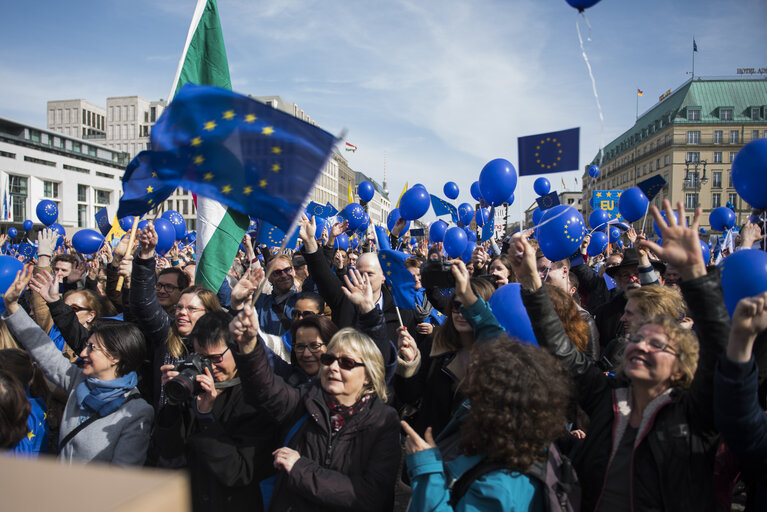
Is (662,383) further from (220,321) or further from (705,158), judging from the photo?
(705,158)

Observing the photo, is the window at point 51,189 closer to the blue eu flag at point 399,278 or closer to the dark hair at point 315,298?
the blue eu flag at point 399,278

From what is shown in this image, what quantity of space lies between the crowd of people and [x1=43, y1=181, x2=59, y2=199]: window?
7158 cm

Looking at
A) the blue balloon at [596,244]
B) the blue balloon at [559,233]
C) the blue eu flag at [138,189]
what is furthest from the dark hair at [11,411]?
the blue balloon at [596,244]

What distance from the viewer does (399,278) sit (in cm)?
437

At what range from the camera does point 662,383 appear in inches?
79.6

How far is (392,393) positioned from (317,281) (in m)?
1.26

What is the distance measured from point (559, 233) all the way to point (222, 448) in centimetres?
291

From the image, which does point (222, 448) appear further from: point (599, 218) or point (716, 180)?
point (716, 180)

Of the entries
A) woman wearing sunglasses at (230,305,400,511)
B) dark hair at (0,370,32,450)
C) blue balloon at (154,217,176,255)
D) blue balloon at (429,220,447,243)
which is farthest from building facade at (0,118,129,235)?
woman wearing sunglasses at (230,305,400,511)

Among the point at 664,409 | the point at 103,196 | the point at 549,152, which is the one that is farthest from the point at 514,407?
the point at 103,196

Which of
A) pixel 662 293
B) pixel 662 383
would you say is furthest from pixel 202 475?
pixel 662 293

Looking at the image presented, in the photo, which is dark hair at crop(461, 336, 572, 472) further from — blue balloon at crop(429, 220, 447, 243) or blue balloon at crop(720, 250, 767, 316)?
blue balloon at crop(429, 220, 447, 243)

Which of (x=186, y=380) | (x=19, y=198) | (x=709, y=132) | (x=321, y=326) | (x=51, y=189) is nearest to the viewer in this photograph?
(x=186, y=380)

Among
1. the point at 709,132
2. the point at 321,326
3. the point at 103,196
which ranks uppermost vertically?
the point at 709,132
